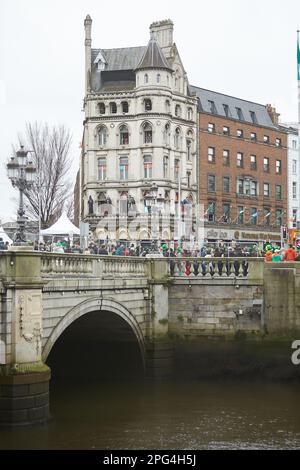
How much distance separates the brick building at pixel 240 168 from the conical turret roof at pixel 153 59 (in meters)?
6.74

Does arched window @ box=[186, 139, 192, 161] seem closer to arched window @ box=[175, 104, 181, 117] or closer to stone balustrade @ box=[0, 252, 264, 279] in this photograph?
arched window @ box=[175, 104, 181, 117]

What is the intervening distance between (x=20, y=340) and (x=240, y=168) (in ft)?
169

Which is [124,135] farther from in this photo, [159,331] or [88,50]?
[159,331]

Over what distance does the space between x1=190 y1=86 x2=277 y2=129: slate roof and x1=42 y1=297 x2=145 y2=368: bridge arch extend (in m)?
38.5

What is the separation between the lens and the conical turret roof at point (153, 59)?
200 feet

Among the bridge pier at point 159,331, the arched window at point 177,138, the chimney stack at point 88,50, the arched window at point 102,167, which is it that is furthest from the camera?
the arched window at point 177,138

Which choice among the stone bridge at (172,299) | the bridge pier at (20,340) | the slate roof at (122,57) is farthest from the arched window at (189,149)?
the bridge pier at (20,340)

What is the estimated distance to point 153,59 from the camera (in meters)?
61.1

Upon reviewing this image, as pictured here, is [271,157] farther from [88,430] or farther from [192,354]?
[88,430]

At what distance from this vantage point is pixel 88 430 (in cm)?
2328

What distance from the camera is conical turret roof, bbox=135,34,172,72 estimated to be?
6100cm

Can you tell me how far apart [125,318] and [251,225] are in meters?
42.8

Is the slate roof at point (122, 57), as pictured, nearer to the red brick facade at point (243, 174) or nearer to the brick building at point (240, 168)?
the brick building at point (240, 168)
